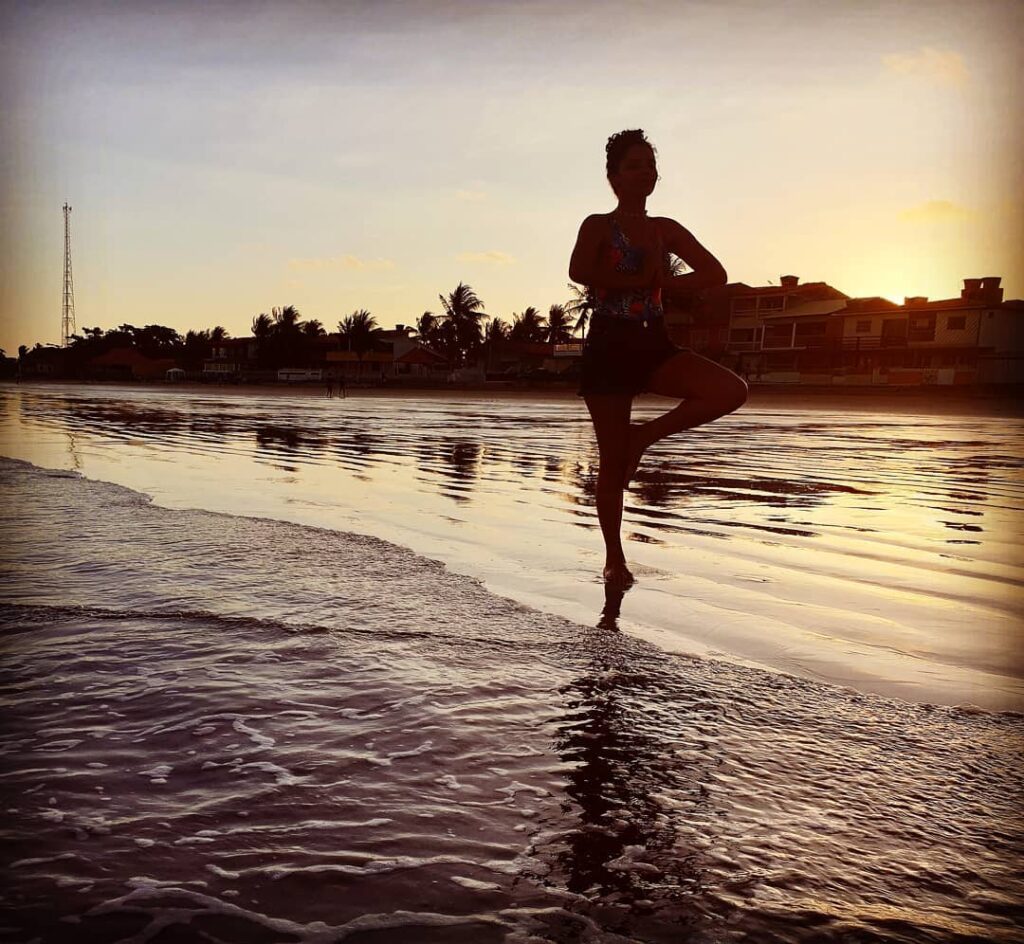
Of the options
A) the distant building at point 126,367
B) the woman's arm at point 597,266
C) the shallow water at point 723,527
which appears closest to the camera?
the shallow water at point 723,527

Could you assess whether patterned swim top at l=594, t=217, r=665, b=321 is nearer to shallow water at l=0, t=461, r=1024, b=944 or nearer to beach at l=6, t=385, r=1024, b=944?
beach at l=6, t=385, r=1024, b=944

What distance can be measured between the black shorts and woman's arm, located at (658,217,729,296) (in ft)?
0.63

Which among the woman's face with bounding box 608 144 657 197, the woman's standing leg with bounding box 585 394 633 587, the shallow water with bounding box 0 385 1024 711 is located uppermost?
the woman's face with bounding box 608 144 657 197

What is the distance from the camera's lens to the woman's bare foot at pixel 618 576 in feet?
11.8

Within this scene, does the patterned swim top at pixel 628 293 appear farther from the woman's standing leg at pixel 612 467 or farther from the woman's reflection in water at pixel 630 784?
the woman's reflection in water at pixel 630 784

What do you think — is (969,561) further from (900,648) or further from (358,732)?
(358,732)

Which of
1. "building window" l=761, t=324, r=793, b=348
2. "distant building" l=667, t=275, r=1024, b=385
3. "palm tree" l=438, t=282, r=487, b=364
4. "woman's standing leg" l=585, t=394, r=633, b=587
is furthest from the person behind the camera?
"palm tree" l=438, t=282, r=487, b=364

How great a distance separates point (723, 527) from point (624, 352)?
1.93m

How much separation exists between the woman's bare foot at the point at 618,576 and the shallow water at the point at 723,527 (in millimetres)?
72

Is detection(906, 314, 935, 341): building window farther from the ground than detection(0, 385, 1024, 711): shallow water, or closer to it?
farther from the ground

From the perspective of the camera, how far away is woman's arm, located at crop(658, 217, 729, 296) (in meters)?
3.61

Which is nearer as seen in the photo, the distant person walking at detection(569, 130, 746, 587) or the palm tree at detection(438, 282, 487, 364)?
the distant person walking at detection(569, 130, 746, 587)

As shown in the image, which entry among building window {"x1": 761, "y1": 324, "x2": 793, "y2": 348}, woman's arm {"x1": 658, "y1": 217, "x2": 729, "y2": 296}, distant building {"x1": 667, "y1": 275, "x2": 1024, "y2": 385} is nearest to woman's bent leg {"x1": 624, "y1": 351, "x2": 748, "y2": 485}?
woman's arm {"x1": 658, "y1": 217, "x2": 729, "y2": 296}

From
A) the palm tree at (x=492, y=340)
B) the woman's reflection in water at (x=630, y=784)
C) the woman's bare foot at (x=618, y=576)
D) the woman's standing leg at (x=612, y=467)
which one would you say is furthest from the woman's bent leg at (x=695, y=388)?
the palm tree at (x=492, y=340)
